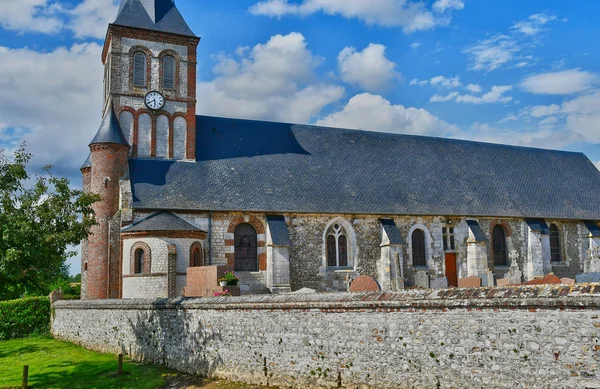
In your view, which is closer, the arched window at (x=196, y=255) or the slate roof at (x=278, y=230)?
the arched window at (x=196, y=255)

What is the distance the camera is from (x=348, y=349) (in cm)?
1221

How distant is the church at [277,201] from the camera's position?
26.6 metres

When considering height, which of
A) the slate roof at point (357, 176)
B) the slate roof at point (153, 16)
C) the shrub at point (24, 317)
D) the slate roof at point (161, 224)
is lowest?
→ the shrub at point (24, 317)

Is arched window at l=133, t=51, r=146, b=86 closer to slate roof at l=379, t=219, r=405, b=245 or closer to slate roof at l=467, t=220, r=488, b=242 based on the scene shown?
slate roof at l=379, t=219, r=405, b=245

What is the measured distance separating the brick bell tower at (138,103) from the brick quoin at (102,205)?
0.04m

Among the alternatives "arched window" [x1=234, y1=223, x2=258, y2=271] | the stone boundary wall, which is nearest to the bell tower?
"arched window" [x1=234, y1=223, x2=258, y2=271]

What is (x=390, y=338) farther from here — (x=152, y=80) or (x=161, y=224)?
(x=152, y=80)

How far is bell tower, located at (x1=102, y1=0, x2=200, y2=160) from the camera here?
96.6 feet

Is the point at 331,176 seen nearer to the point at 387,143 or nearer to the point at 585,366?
the point at 387,143

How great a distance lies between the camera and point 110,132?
91.7 ft

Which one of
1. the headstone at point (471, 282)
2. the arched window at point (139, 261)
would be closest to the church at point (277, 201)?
the arched window at point (139, 261)

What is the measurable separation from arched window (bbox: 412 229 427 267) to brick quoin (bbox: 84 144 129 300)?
15.6 meters

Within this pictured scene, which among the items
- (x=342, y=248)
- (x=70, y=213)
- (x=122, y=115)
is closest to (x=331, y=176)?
(x=342, y=248)

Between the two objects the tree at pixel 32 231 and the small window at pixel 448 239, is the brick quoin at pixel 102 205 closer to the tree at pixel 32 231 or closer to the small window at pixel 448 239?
the tree at pixel 32 231
